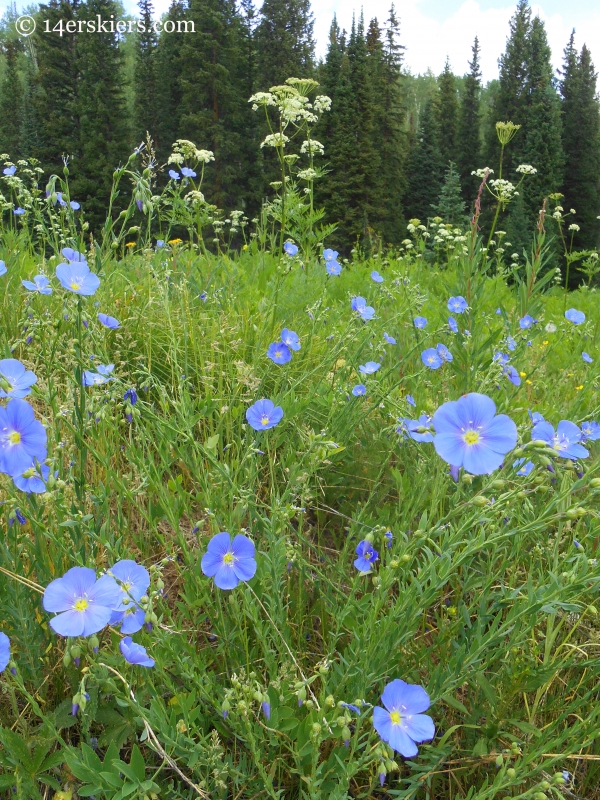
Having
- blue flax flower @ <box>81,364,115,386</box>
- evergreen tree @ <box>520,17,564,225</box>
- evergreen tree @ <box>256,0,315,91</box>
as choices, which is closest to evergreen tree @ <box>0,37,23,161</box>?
evergreen tree @ <box>256,0,315,91</box>

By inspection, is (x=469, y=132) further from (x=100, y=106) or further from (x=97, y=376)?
(x=97, y=376)

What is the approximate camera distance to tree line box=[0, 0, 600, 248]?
3438 cm

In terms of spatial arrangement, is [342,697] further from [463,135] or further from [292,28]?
[463,135]

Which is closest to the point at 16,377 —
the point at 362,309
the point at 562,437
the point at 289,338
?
the point at 289,338

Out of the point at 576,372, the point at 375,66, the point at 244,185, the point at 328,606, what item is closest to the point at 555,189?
the point at 375,66

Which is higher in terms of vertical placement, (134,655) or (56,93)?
(56,93)

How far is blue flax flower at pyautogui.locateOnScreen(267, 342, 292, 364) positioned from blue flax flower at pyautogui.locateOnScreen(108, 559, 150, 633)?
1.15 m

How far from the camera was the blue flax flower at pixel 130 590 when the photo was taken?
117 centimetres

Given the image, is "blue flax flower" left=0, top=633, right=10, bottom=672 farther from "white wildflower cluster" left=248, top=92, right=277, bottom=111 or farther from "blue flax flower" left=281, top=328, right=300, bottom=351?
"white wildflower cluster" left=248, top=92, right=277, bottom=111

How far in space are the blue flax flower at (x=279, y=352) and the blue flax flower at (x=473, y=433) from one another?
1229 millimetres

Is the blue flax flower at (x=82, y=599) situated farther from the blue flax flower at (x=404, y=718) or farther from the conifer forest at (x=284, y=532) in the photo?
the blue flax flower at (x=404, y=718)

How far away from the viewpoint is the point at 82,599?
1.12m

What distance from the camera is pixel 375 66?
4328 cm

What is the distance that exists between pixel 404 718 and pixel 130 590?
1.96ft
